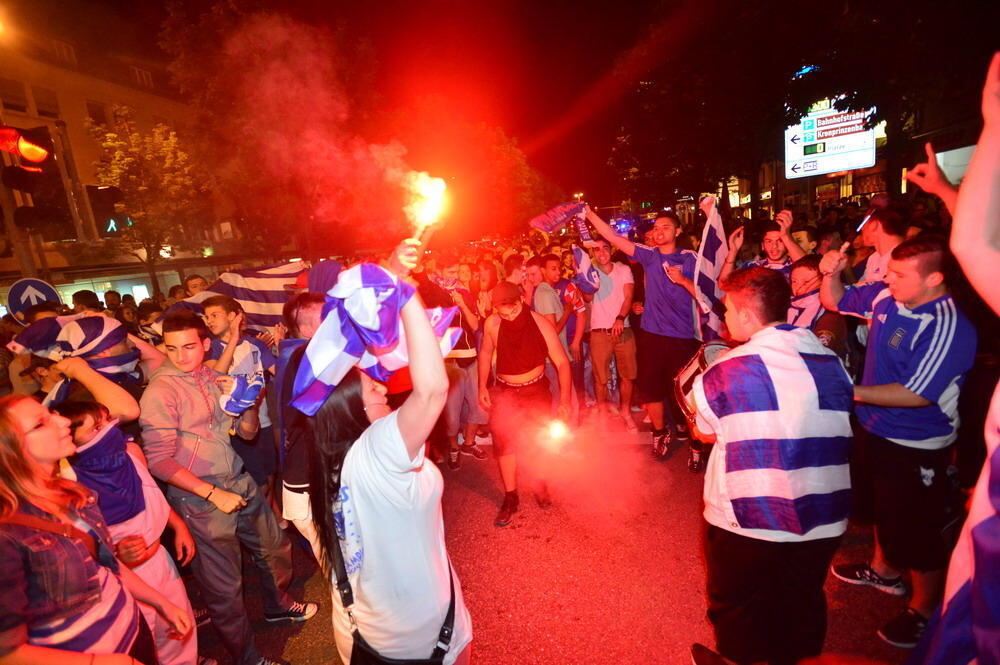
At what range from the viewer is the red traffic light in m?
6.33

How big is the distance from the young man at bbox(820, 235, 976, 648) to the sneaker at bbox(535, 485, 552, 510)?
8.88 feet

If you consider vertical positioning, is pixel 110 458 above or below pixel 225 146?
below

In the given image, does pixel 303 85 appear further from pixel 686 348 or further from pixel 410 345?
pixel 410 345

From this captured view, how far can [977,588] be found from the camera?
111 centimetres

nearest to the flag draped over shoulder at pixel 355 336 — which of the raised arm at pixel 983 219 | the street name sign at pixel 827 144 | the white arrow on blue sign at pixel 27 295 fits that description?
the raised arm at pixel 983 219

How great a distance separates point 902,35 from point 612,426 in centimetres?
850

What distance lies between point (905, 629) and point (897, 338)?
6.09 feet

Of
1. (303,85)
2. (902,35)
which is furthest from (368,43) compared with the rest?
(902,35)

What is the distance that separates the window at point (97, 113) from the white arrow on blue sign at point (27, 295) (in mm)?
30299

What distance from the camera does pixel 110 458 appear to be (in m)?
2.77

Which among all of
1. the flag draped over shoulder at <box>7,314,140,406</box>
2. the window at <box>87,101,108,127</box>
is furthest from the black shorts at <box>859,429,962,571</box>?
the window at <box>87,101,108,127</box>

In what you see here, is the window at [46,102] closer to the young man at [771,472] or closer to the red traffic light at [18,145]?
the red traffic light at [18,145]

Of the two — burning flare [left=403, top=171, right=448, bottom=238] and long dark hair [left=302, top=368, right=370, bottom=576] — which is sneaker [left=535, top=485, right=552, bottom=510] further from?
burning flare [left=403, top=171, right=448, bottom=238]

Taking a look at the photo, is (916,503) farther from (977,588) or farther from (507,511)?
(507,511)
